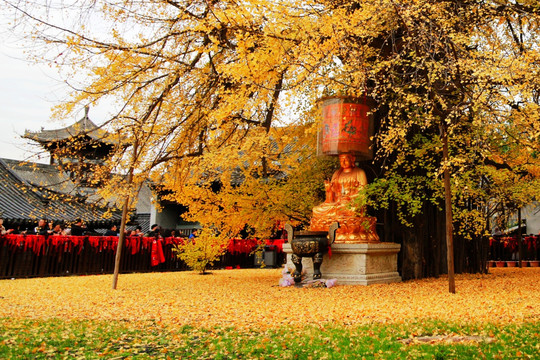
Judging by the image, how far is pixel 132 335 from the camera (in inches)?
169

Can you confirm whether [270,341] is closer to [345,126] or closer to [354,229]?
[354,229]

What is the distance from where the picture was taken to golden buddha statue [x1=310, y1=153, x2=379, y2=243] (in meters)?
9.20

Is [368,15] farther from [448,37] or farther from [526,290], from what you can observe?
[526,290]

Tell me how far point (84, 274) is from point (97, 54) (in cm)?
662

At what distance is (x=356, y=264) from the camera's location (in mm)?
8859

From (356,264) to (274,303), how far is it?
283cm

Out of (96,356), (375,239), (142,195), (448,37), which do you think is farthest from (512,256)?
(142,195)

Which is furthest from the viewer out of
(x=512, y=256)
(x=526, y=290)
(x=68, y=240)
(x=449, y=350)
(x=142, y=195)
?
(x=142, y=195)

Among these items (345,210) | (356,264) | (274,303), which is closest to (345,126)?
(345,210)

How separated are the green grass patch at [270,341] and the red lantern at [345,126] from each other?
515cm

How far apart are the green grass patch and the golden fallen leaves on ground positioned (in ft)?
1.55

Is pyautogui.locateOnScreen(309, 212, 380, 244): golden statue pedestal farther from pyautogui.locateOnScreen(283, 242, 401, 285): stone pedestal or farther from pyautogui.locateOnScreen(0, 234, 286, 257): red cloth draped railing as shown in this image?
pyautogui.locateOnScreen(0, 234, 286, 257): red cloth draped railing

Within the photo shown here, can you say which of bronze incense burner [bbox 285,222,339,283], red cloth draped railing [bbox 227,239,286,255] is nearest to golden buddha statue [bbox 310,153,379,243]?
bronze incense burner [bbox 285,222,339,283]

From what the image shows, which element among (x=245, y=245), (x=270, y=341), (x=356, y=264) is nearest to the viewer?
(x=270, y=341)
